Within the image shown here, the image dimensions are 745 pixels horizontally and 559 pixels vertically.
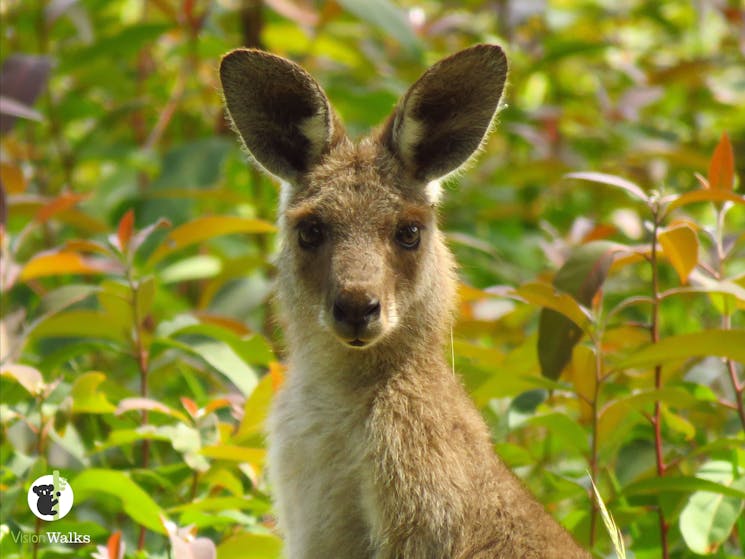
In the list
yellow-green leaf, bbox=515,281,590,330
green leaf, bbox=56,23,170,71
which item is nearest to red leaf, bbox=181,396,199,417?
yellow-green leaf, bbox=515,281,590,330

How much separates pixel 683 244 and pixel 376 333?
119cm

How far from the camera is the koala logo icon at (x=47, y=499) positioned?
13.6 feet

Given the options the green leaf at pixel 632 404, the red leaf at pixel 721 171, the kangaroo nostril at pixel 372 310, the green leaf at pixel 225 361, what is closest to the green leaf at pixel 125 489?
the green leaf at pixel 225 361

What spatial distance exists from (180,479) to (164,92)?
381 centimetres

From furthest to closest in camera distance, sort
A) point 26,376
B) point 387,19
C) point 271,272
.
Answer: point 271,272 < point 387,19 < point 26,376

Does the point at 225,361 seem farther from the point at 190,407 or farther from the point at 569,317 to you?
the point at 569,317

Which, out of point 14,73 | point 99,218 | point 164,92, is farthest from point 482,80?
point 164,92

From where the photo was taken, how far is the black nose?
12.4 ft

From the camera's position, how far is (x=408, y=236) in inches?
166

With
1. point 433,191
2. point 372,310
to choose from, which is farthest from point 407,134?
point 372,310

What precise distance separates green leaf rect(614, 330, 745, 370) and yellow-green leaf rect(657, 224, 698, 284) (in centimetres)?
27

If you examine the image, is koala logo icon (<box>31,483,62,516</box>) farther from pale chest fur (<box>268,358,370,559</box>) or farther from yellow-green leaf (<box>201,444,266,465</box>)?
pale chest fur (<box>268,358,370,559</box>)

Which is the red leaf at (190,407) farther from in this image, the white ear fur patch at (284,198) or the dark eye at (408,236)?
the dark eye at (408,236)

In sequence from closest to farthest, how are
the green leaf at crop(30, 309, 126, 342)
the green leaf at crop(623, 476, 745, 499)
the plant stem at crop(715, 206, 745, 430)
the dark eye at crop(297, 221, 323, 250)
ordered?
the green leaf at crop(623, 476, 745, 499)
the dark eye at crop(297, 221, 323, 250)
the plant stem at crop(715, 206, 745, 430)
the green leaf at crop(30, 309, 126, 342)
